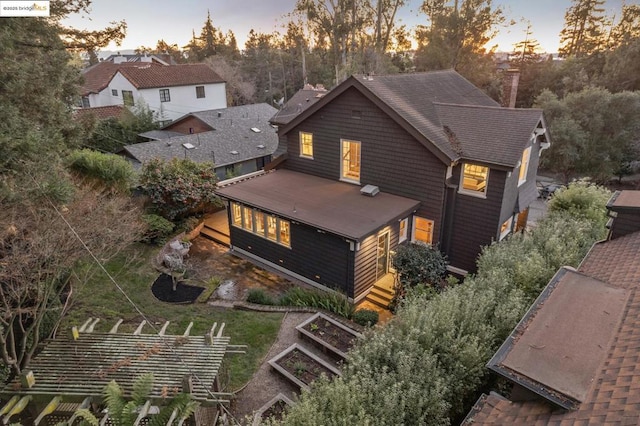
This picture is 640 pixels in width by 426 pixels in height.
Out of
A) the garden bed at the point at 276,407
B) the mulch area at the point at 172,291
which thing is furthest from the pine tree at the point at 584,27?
the garden bed at the point at 276,407

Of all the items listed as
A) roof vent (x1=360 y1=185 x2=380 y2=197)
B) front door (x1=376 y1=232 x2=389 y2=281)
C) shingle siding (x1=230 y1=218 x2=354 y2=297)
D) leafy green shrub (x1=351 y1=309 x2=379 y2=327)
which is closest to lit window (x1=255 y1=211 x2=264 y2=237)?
shingle siding (x1=230 y1=218 x2=354 y2=297)

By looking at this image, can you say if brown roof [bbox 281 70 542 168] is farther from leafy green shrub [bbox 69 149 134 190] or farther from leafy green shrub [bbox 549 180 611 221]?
leafy green shrub [bbox 69 149 134 190]

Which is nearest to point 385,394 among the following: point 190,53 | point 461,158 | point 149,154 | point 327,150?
point 461,158

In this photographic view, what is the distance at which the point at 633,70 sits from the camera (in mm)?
32750

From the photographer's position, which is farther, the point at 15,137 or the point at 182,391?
the point at 15,137

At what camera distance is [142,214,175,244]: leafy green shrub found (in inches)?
630

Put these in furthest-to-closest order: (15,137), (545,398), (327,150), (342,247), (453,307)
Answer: (327,150) < (342,247) < (15,137) < (453,307) < (545,398)

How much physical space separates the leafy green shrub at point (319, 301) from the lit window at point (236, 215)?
15.2 feet

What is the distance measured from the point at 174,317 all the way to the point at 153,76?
1160 inches

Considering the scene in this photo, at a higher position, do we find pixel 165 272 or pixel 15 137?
pixel 15 137

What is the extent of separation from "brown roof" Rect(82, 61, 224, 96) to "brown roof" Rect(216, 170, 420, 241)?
22521 millimetres

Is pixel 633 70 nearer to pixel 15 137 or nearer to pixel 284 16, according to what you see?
pixel 284 16

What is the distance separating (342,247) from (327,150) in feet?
18.1

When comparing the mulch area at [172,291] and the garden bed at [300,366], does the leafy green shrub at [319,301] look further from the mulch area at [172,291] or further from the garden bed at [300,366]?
the mulch area at [172,291]
